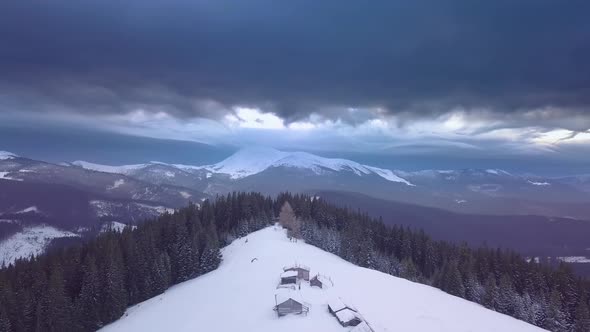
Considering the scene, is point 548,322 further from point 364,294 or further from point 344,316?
point 344,316

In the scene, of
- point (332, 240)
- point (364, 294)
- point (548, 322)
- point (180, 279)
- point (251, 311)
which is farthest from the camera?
point (332, 240)

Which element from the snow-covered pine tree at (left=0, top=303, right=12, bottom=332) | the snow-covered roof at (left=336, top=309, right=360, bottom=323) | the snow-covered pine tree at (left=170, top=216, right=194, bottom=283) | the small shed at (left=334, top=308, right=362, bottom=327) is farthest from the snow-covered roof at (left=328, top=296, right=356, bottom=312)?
the snow-covered pine tree at (left=0, top=303, right=12, bottom=332)

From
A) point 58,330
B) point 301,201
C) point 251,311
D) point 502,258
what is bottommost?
point 58,330

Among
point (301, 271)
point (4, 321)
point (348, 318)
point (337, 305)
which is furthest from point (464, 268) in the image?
point (4, 321)

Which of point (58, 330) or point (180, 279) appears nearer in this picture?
point (58, 330)

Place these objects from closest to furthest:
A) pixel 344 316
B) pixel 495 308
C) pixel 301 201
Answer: pixel 344 316, pixel 495 308, pixel 301 201

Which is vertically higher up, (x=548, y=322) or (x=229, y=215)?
(x=229, y=215)

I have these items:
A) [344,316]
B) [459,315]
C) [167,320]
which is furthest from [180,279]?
[459,315]

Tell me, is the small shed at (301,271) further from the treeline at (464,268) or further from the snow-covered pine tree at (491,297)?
the snow-covered pine tree at (491,297)
